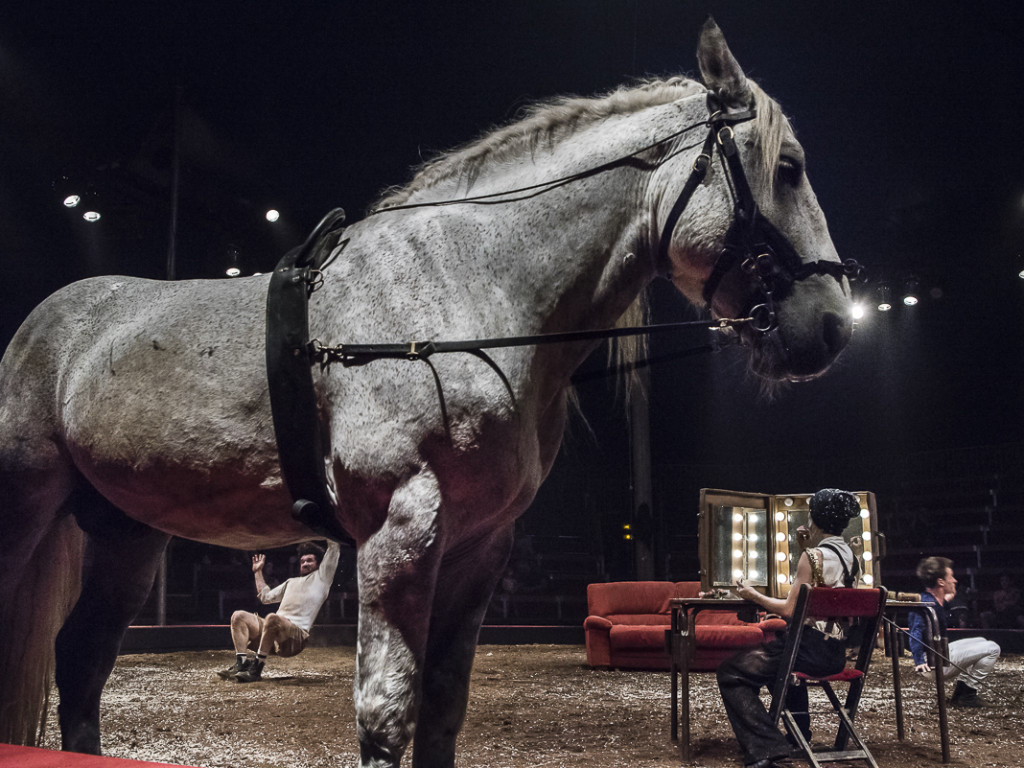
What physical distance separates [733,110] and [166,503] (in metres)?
1.60

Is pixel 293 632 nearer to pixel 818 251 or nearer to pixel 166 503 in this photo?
pixel 166 503

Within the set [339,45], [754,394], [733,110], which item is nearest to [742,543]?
[733,110]

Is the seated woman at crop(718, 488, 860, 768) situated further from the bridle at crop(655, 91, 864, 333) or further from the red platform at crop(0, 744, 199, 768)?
the red platform at crop(0, 744, 199, 768)

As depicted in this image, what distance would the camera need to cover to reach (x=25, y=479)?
2043mm

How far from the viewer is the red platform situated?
4.89ft

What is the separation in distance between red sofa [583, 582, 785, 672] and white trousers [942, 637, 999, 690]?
1.21 m

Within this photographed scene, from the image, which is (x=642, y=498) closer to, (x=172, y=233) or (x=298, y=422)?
(x=172, y=233)

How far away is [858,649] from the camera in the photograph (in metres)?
3.62

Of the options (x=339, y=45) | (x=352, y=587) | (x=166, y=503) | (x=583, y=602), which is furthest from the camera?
(x=583, y=602)

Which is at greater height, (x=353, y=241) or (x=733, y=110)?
(x=733, y=110)

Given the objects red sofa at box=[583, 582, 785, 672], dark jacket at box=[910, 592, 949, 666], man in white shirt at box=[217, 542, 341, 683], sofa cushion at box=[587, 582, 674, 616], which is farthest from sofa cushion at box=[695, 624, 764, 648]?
man in white shirt at box=[217, 542, 341, 683]

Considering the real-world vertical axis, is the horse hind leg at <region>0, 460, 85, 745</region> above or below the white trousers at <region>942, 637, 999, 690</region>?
above

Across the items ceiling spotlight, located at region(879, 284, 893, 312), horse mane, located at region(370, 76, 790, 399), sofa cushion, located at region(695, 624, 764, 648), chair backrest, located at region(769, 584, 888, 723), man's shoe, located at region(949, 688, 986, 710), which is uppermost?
ceiling spotlight, located at region(879, 284, 893, 312)

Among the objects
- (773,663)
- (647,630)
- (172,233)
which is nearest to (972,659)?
(647,630)
